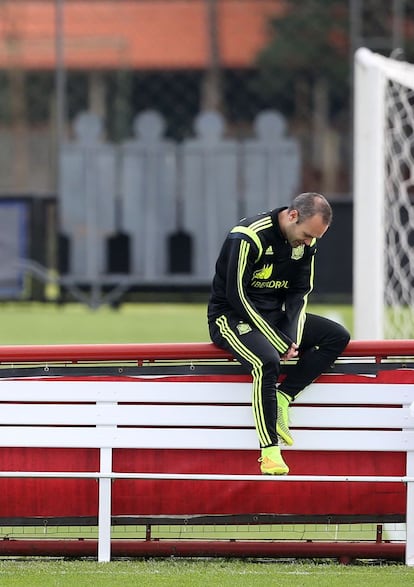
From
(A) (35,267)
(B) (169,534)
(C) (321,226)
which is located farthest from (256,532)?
(A) (35,267)

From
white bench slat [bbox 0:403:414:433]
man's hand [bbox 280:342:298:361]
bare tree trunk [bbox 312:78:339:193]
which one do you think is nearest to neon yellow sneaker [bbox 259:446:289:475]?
white bench slat [bbox 0:403:414:433]

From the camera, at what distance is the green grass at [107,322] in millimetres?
15234

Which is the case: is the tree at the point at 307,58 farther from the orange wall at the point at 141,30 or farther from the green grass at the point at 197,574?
the green grass at the point at 197,574

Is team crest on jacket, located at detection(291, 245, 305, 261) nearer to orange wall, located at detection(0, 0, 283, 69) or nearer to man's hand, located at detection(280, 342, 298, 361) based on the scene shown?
man's hand, located at detection(280, 342, 298, 361)

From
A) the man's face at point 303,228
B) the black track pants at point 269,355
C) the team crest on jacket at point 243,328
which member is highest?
the man's face at point 303,228

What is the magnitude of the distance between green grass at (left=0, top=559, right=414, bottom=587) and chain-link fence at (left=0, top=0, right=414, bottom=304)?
22.0m

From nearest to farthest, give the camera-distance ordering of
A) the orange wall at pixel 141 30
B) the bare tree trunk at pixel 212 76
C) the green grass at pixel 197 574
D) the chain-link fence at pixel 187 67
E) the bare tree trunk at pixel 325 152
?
1. the green grass at pixel 197 574
2. the bare tree trunk at pixel 325 152
3. the chain-link fence at pixel 187 67
4. the orange wall at pixel 141 30
5. the bare tree trunk at pixel 212 76

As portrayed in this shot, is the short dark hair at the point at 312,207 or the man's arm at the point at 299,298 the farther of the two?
the man's arm at the point at 299,298

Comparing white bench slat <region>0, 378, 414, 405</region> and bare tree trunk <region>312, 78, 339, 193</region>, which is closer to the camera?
white bench slat <region>0, 378, 414, 405</region>

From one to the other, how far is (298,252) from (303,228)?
21 centimetres

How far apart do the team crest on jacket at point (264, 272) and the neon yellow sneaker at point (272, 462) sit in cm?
70

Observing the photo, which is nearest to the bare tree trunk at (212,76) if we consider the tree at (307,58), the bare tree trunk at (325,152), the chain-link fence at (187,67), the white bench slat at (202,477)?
the chain-link fence at (187,67)

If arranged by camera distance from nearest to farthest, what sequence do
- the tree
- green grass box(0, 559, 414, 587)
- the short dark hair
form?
green grass box(0, 559, 414, 587) → the short dark hair → the tree

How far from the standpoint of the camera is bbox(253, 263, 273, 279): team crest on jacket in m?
5.64
